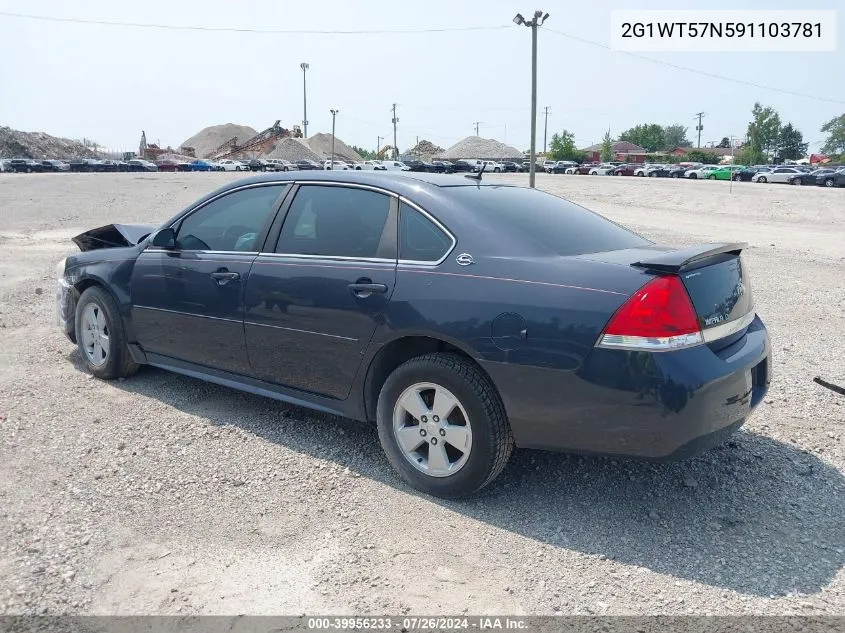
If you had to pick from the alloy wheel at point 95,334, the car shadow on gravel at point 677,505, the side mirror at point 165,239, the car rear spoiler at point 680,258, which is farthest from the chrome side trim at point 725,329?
the alloy wheel at point 95,334

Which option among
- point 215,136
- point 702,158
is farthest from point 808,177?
point 215,136

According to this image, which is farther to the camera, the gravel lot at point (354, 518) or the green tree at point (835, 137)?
the green tree at point (835, 137)

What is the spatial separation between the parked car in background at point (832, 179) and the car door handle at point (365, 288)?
4942cm

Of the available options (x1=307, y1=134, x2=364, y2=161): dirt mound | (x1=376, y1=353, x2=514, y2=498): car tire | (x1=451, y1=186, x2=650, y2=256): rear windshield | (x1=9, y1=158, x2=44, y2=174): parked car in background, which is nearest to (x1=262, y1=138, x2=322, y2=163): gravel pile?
(x1=307, y1=134, x2=364, y2=161): dirt mound

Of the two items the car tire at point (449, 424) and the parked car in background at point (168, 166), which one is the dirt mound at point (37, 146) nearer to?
the parked car in background at point (168, 166)

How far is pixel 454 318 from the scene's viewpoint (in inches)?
143

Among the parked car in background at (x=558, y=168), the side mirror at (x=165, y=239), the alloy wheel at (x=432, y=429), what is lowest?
the alloy wheel at (x=432, y=429)

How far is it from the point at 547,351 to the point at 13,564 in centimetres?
246

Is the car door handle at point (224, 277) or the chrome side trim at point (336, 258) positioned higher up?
the chrome side trim at point (336, 258)

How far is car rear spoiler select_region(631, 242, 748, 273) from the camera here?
10.9ft

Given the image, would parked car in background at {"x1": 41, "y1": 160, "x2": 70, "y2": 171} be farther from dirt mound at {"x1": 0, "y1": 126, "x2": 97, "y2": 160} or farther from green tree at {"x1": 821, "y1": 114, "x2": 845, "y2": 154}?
green tree at {"x1": 821, "y1": 114, "x2": 845, "y2": 154}

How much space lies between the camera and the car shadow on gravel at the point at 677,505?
3.26 m

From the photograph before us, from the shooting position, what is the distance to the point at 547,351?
11.1 ft

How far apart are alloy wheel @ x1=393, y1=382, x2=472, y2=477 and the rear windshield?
92 cm
